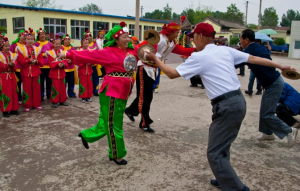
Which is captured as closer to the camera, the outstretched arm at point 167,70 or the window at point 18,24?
the outstretched arm at point 167,70

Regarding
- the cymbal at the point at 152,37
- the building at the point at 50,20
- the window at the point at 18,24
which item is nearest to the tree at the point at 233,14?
the building at the point at 50,20

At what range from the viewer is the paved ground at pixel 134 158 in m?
3.44

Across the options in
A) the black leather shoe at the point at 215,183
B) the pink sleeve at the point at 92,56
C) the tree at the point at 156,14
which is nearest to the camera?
the black leather shoe at the point at 215,183

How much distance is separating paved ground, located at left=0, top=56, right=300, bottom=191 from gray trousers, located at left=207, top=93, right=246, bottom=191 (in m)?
0.47

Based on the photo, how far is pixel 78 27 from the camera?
31.3 m

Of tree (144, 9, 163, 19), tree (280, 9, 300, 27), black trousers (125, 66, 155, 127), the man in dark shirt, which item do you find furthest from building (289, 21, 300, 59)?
tree (280, 9, 300, 27)

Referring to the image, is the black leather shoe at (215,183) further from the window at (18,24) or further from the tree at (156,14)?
the tree at (156,14)

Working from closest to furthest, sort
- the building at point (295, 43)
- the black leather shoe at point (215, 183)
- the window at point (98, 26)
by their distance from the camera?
the black leather shoe at point (215, 183) < the building at point (295, 43) < the window at point (98, 26)

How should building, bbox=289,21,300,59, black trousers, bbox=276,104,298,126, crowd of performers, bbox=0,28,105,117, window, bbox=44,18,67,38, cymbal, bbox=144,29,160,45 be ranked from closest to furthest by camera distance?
cymbal, bbox=144,29,160,45, black trousers, bbox=276,104,298,126, crowd of performers, bbox=0,28,105,117, window, bbox=44,18,67,38, building, bbox=289,21,300,59

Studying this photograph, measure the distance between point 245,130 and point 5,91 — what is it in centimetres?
497

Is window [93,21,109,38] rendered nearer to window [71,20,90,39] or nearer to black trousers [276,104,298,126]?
window [71,20,90,39]

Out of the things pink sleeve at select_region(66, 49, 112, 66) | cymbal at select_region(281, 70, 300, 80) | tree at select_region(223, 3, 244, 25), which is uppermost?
tree at select_region(223, 3, 244, 25)

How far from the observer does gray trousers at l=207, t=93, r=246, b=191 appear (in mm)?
2904

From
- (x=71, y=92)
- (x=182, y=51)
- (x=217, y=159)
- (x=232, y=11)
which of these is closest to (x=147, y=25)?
(x=71, y=92)
